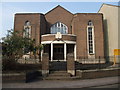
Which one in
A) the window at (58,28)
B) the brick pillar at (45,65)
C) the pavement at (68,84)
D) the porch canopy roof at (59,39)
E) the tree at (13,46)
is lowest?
the pavement at (68,84)

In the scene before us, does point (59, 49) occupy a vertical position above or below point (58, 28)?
below

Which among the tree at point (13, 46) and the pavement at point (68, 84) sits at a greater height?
the tree at point (13, 46)

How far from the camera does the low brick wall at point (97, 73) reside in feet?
42.9

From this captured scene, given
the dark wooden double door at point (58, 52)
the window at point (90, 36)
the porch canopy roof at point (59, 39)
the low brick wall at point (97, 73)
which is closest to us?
the low brick wall at point (97, 73)

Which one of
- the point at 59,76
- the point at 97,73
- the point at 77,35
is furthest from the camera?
the point at 77,35

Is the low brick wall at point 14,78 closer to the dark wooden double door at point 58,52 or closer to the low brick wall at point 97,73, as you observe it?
the low brick wall at point 97,73

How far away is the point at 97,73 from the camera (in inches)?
531

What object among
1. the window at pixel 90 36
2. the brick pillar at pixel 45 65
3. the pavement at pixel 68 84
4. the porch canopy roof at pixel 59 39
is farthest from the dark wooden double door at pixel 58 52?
the pavement at pixel 68 84

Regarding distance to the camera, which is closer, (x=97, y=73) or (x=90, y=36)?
(x=97, y=73)

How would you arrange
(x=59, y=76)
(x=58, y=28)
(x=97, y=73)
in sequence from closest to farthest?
(x=59, y=76) < (x=97, y=73) < (x=58, y=28)

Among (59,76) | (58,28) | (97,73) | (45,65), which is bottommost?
(59,76)

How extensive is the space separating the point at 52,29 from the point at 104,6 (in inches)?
490

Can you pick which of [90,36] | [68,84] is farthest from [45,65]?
[90,36]

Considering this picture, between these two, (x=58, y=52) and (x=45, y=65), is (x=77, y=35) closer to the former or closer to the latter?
(x=58, y=52)
